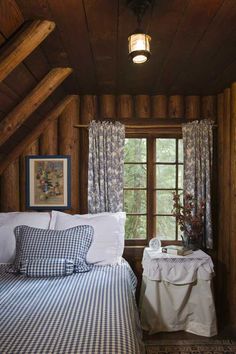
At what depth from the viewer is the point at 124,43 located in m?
1.99

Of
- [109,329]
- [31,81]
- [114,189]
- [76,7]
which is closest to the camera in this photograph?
[109,329]

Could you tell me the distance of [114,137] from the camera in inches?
125

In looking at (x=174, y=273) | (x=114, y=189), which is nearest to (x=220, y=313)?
(x=174, y=273)

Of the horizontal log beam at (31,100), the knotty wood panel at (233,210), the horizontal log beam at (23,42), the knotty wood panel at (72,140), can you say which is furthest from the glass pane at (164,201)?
the horizontal log beam at (23,42)

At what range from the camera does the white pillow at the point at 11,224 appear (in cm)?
265

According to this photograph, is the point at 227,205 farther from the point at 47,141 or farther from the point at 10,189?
the point at 10,189

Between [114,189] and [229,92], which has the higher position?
[229,92]

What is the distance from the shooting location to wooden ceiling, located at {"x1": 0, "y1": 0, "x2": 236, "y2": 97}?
1567 millimetres

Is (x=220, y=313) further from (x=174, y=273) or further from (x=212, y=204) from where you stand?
(x=212, y=204)

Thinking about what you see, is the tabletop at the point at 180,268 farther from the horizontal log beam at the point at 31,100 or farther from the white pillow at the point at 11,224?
the horizontal log beam at the point at 31,100

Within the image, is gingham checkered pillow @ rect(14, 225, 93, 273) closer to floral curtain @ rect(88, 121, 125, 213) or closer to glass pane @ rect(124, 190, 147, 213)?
floral curtain @ rect(88, 121, 125, 213)

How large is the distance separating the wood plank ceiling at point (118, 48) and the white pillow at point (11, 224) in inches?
27.0

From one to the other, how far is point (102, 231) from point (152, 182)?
3.01 ft

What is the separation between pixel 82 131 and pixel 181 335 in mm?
2269
